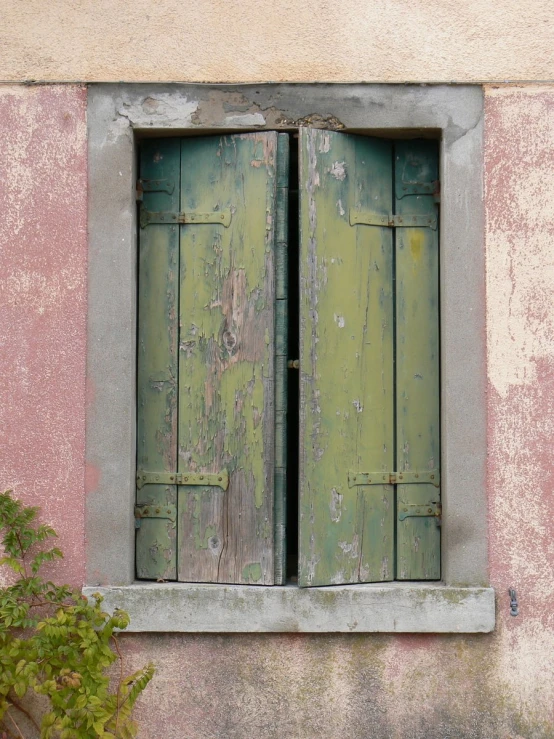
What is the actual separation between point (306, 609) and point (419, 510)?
0.66 metres

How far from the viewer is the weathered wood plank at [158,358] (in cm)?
354

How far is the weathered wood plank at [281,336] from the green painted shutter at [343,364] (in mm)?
93

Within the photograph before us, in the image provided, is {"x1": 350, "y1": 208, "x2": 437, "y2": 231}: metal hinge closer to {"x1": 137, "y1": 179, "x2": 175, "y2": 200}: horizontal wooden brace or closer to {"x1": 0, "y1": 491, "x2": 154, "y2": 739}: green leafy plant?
{"x1": 137, "y1": 179, "x2": 175, "y2": 200}: horizontal wooden brace

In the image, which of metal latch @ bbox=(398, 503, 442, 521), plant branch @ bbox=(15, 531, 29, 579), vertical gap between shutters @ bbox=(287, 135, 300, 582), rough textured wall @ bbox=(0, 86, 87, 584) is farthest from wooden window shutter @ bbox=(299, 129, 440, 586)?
plant branch @ bbox=(15, 531, 29, 579)

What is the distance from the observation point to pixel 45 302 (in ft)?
11.4

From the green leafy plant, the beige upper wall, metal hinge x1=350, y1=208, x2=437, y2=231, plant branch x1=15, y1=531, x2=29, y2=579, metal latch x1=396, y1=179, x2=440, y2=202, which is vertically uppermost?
the beige upper wall

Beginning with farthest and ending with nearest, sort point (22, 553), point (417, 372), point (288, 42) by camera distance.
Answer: point (417, 372), point (288, 42), point (22, 553)

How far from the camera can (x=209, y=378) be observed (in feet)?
11.6

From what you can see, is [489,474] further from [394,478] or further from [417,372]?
[417,372]

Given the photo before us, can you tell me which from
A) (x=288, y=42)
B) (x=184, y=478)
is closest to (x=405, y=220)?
(x=288, y=42)

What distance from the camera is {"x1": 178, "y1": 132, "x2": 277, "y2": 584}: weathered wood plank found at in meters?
3.50

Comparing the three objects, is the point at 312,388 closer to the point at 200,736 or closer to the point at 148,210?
the point at 148,210

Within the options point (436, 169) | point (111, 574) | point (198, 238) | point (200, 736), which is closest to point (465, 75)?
point (436, 169)

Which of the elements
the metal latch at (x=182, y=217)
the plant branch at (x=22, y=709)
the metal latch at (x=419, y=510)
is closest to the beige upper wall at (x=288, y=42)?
the metal latch at (x=182, y=217)
